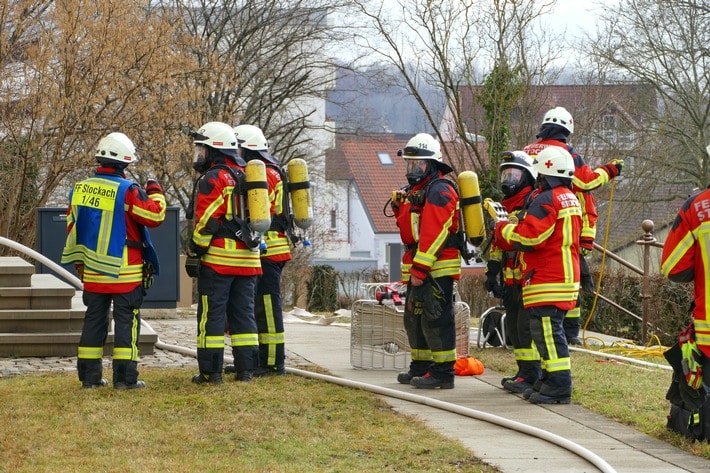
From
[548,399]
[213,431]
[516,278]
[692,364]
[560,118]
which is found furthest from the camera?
→ [560,118]

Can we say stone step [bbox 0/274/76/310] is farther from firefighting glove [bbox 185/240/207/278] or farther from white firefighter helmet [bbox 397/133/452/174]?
white firefighter helmet [bbox 397/133/452/174]

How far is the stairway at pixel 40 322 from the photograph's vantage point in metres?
11.3

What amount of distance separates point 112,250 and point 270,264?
1.54 m

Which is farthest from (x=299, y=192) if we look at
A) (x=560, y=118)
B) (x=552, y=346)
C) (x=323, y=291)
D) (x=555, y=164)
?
(x=323, y=291)

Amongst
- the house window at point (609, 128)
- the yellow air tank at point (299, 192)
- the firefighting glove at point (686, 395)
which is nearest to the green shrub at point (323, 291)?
the house window at point (609, 128)

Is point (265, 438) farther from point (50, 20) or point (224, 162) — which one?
point (50, 20)

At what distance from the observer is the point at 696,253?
7398 millimetres

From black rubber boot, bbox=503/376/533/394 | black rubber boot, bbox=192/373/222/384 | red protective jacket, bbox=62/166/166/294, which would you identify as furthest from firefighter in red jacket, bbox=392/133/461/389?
red protective jacket, bbox=62/166/166/294

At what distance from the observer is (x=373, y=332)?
11023mm

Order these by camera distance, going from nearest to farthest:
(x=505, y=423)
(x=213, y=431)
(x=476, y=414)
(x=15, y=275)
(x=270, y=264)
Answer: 1. (x=213, y=431)
2. (x=505, y=423)
3. (x=476, y=414)
4. (x=270, y=264)
5. (x=15, y=275)

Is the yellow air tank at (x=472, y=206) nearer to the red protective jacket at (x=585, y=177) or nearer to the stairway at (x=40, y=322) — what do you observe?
the red protective jacket at (x=585, y=177)

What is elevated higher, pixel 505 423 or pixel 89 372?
pixel 89 372

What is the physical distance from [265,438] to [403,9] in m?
13.7

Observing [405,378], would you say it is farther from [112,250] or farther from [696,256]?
[696,256]
